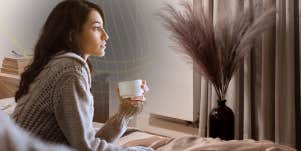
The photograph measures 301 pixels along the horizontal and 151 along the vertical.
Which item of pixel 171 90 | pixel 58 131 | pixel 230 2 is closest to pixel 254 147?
pixel 58 131

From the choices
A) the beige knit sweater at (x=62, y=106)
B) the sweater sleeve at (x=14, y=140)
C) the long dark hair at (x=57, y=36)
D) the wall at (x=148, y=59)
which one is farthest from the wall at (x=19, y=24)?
the sweater sleeve at (x=14, y=140)

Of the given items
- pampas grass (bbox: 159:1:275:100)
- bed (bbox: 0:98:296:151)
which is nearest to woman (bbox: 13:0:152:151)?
bed (bbox: 0:98:296:151)

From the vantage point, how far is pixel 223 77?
2.30 m

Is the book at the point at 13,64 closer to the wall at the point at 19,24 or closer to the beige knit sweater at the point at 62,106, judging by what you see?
the wall at the point at 19,24

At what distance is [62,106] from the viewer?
110 cm

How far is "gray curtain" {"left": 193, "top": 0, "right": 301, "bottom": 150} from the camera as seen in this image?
2.16 m

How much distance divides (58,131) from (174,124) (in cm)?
186

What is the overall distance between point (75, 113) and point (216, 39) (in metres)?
1.36

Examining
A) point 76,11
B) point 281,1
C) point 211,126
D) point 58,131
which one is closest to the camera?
point 58,131

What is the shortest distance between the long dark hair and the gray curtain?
1125 mm

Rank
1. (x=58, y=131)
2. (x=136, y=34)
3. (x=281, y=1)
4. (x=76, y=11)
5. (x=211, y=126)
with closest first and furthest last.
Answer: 1. (x=58, y=131)
2. (x=76, y=11)
3. (x=281, y=1)
4. (x=211, y=126)
5. (x=136, y=34)

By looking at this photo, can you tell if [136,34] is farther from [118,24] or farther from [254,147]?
[254,147]

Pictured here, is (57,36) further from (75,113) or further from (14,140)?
(14,140)

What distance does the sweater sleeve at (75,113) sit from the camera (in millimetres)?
1075
